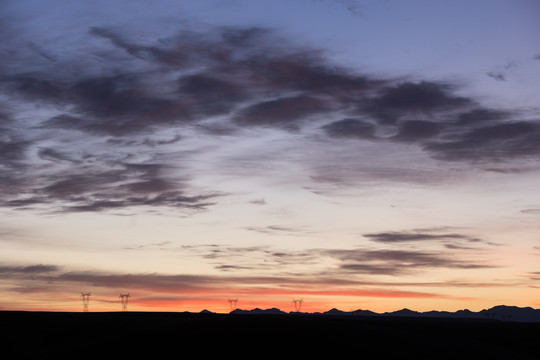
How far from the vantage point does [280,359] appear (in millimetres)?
113500

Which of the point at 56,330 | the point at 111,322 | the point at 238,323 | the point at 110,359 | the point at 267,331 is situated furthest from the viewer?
the point at 111,322

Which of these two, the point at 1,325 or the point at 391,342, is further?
the point at 1,325

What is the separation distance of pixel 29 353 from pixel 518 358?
110 meters

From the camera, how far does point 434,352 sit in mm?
134625

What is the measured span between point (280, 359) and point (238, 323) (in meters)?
37.7

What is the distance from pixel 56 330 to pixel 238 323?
5491cm

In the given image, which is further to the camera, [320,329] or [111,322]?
[111,322]

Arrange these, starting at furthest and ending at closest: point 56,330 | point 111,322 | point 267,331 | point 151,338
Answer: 1. point 111,322
2. point 56,330
3. point 267,331
4. point 151,338

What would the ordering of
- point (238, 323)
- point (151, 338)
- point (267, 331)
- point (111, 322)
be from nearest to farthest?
1. point (151, 338)
2. point (267, 331)
3. point (238, 323)
4. point (111, 322)

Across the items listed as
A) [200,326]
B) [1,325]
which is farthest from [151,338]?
[1,325]

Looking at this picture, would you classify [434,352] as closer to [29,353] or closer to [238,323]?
[238,323]

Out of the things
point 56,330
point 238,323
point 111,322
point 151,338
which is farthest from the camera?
point 111,322

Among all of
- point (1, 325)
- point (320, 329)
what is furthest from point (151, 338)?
point (1, 325)

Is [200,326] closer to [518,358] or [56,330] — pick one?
[56,330]
